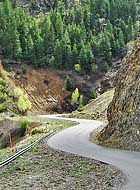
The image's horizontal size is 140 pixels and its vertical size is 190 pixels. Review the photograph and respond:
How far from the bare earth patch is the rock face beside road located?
586 cm

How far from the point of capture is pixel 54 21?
494 feet

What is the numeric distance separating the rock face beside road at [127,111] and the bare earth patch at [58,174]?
5859 mm

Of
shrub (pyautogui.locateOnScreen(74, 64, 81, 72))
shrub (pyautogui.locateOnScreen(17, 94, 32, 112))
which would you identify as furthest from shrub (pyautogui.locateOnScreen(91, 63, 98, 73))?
shrub (pyautogui.locateOnScreen(17, 94, 32, 112))

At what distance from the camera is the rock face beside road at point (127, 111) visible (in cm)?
2991

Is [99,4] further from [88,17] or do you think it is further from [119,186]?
[119,186]

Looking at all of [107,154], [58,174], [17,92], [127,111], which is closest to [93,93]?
[17,92]

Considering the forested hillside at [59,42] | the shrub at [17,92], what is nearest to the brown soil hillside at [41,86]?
the forested hillside at [59,42]

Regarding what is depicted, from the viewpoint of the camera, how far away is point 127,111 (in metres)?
32.2

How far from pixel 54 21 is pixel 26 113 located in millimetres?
54886

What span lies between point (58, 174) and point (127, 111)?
14262 mm

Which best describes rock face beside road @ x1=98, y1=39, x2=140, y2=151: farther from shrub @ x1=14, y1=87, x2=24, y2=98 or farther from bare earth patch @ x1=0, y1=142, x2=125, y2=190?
shrub @ x1=14, y1=87, x2=24, y2=98

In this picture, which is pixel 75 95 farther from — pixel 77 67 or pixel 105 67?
pixel 105 67

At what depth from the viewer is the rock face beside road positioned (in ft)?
98.1

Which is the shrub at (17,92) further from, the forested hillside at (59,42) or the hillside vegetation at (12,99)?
the forested hillside at (59,42)
